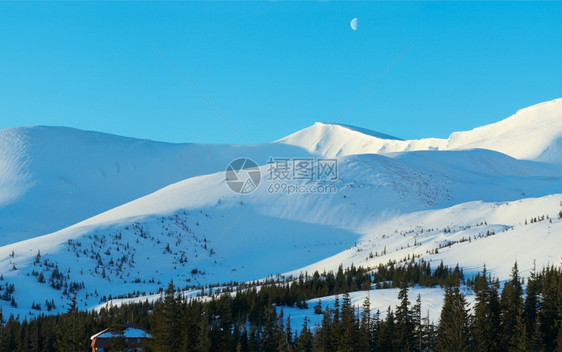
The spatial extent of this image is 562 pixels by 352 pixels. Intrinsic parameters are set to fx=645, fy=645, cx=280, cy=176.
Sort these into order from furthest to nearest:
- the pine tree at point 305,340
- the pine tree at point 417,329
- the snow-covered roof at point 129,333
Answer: the pine tree at point 417,329 < the pine tree at point 305,340 < the snow-covered roof at point 129,333

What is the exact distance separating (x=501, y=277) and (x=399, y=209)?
57.4m

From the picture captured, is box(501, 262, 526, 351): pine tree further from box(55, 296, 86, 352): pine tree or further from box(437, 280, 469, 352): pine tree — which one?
box(55, 296, 86, 352): pine tree

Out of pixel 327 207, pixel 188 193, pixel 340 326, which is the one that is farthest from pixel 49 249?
pixel 340 326

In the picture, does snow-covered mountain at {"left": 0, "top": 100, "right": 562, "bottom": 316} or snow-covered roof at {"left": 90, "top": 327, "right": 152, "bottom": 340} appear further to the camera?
snow-covered mountain at {"left": 0, "top": 100, "right": 562, "bottom": 316}

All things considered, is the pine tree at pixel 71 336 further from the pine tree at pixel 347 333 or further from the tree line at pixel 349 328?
the pine tree at pixel 347 333

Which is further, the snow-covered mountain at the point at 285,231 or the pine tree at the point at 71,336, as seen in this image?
the snow-covered mountain at the point at 285,231

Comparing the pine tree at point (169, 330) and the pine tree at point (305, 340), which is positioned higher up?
the pine tree at point (169, 330)

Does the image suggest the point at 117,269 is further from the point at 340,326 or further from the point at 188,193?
the point at 340,326

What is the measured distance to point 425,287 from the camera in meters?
63.5

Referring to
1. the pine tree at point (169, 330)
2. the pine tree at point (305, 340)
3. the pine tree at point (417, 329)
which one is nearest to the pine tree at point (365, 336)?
the pine tree at point (417, 329)

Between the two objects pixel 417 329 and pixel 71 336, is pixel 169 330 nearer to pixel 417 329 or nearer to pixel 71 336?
pixel 71 336

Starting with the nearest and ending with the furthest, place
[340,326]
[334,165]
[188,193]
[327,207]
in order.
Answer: [340,326]
[327,207]
[188,193]
[334,165]

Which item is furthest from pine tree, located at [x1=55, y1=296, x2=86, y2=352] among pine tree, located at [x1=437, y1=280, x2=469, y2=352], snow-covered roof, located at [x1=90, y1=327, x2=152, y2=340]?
pine tree, located at [x1=437, y1=280, x2=469, y2=352]

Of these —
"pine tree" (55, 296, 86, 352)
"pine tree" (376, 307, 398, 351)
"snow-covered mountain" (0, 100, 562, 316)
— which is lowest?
"pine tree" (376, 307, 398, 351)
